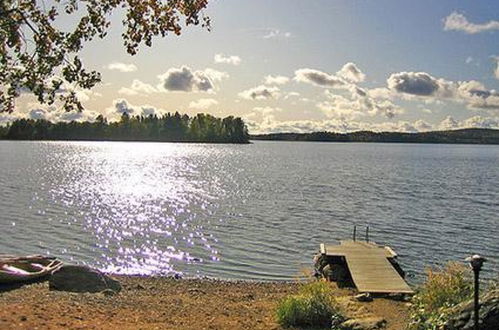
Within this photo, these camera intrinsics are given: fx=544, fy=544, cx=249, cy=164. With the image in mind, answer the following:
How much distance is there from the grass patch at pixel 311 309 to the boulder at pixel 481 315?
362 cm

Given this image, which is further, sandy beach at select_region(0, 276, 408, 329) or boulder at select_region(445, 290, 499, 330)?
sandy beach at select_region(0, 276, 408, 329)

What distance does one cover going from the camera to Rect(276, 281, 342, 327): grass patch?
13.2 meters

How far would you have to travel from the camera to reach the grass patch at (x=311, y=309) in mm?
13156

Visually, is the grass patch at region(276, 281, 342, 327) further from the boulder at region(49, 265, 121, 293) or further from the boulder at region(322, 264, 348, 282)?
the boulder at region(49, 265, 121, 293)

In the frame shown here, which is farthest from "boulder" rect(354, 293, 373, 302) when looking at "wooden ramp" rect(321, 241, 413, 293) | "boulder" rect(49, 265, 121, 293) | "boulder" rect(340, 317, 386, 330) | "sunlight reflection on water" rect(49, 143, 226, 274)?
"sunlight reflection on water" rect(49, 143, 226, 274)

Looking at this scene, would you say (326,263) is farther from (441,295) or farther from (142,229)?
(142,229)

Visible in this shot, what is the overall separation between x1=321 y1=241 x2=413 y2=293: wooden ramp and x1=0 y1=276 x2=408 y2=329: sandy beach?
0.82 m

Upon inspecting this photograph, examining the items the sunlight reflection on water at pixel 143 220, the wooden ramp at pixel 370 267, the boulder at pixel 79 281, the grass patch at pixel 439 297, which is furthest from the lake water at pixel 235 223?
the grass patch at pixel 439 297

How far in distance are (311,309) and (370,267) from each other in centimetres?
760

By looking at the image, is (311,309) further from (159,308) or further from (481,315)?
(159,308)

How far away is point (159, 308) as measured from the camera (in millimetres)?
16469

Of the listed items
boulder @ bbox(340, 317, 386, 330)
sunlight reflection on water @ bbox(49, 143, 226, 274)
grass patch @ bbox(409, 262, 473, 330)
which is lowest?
sunlight reflection on water @ bbox(49, 143, 226, 274)

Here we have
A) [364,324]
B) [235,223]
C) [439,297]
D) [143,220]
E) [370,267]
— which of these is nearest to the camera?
[439,297]

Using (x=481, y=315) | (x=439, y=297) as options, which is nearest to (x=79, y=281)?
(x=439, y=297)
